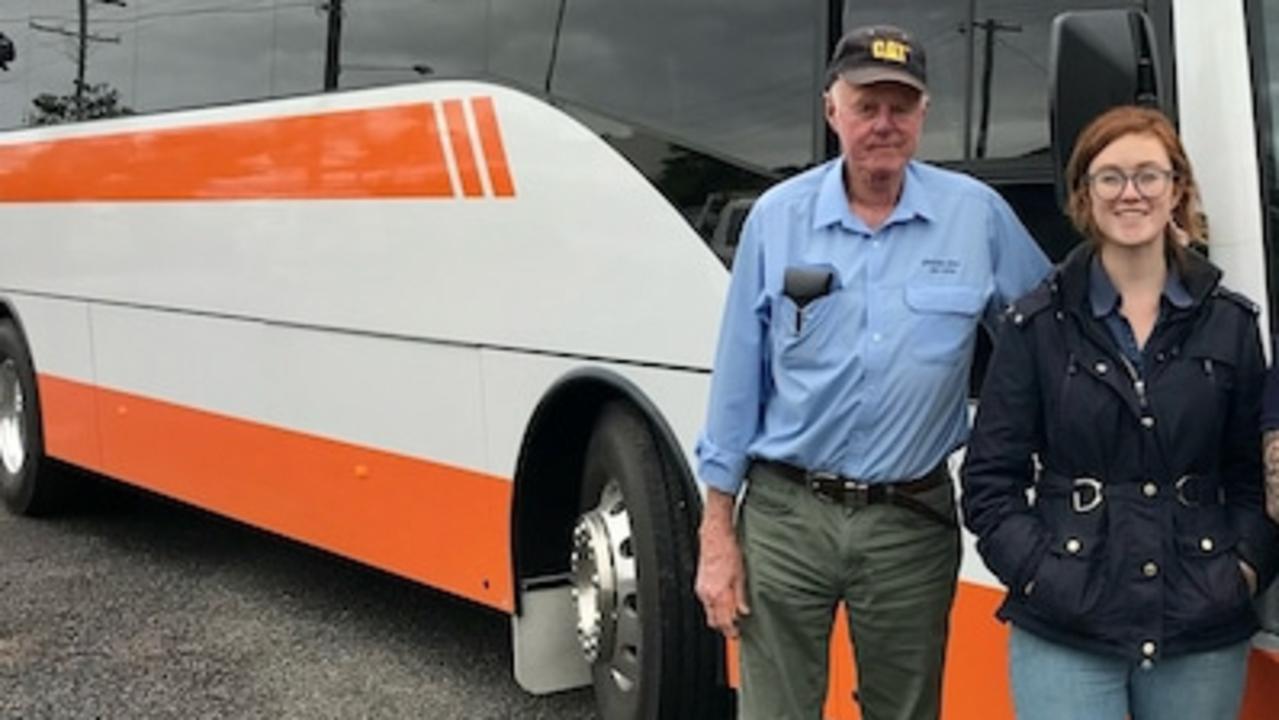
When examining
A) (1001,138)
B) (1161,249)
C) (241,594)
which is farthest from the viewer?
(241,594)

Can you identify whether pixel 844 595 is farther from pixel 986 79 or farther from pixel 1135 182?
pixel 986 79

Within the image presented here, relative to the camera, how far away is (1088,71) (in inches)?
107

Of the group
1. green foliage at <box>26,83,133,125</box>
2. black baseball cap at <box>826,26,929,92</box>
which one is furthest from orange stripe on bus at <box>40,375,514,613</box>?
black baseball cap at <box>826,26,929,92</box>

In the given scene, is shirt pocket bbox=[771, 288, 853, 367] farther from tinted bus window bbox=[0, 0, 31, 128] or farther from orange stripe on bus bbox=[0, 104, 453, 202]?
tinted bus window bbox=[0, 0, 31, 128]

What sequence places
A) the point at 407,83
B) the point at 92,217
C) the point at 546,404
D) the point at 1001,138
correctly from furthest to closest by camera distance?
1. the point at 92,217
2. the point at 407,83
3. the point at 546,404
4. the point at 1001,138

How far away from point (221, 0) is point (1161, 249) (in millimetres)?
4937

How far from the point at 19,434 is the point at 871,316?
7112mm

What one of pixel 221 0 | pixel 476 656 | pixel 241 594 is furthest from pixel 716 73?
pixel 241 594

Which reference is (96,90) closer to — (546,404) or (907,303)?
(546,404)

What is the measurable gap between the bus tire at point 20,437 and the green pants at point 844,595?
250 inches

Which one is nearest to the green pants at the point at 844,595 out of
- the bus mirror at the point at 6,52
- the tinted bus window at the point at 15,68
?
the tinted bus window at the point at 15,68

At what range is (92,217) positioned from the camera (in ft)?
24.7

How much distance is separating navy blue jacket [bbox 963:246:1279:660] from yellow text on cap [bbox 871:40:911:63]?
0.53 m

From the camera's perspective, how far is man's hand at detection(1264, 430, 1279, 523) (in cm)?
244
